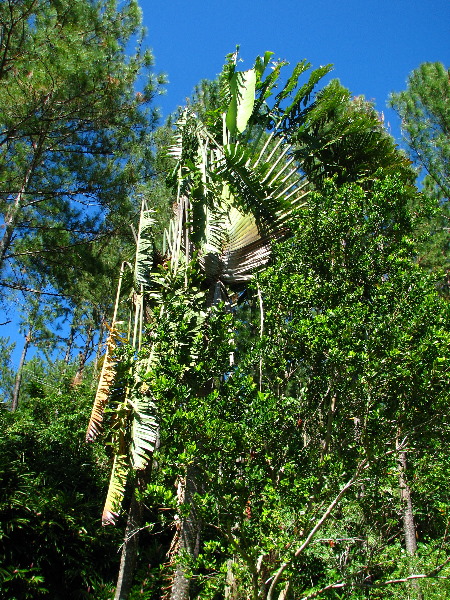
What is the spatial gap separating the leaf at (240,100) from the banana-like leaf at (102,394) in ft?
10.7

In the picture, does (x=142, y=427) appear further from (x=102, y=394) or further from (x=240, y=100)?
(x=240, y=100)

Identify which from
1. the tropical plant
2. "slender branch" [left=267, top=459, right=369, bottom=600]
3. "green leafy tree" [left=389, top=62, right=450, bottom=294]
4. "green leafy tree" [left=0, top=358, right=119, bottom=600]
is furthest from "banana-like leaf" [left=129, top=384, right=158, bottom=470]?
"green leafy tree" [left=389, top=62, right=450, bottom=294]

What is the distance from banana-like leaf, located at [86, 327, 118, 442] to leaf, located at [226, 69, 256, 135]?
3274mm

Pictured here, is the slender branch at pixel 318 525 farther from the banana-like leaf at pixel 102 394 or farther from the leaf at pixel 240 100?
the leaf at pixel 240 100

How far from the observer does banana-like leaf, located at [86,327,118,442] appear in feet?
20.2

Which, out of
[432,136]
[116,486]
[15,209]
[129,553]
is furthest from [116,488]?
[432,136]

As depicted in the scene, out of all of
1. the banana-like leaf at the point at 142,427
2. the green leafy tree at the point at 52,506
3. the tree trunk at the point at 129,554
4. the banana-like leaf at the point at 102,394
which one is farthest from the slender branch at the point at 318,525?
the green leafy tree at the point at 52,506

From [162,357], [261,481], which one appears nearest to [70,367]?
[162,357]

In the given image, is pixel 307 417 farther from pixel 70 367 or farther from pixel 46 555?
pixel 70 367

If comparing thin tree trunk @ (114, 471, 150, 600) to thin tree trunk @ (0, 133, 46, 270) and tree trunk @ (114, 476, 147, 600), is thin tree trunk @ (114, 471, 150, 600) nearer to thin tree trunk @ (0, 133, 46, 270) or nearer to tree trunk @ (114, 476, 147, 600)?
tree trunk @ (114, 476, 147, 600)

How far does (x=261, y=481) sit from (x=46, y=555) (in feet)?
11.4

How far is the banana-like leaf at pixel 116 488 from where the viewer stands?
5.78 m

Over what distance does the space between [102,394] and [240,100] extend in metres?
4.42

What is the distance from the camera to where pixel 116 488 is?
19.5ft
